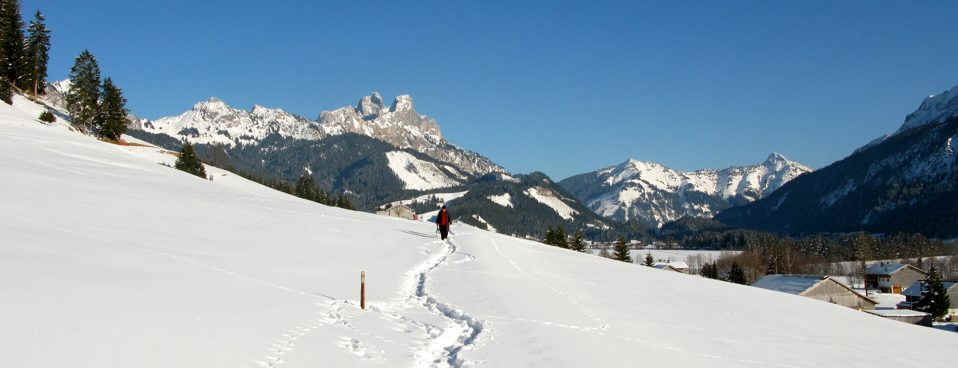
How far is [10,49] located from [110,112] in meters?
14.3

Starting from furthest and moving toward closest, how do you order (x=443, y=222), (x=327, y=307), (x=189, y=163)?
(x=189, y=163), (x=443, y=222), (x=327, y=307)

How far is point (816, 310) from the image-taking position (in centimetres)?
2502

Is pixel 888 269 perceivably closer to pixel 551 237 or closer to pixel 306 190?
pixel 551 237

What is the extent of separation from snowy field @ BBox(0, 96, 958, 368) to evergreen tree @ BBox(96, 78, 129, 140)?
62446mm

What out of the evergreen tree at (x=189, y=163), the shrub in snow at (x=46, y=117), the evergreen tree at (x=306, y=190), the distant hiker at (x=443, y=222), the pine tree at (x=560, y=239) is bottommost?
the pine tree at (x=560, y=239)

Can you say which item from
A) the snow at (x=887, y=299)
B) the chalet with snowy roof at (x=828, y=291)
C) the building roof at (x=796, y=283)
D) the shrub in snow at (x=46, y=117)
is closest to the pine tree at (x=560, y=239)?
the building roof at (x=796, y=283)

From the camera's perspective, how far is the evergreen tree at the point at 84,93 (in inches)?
3278

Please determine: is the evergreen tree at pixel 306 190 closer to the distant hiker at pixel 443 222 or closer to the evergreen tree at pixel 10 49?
the evergreen tree at pixel 10 49

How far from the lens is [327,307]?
1562 centimetres

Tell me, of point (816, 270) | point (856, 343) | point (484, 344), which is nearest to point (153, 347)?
point (484, 344)

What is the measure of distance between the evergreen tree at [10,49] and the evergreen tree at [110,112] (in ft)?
35.2

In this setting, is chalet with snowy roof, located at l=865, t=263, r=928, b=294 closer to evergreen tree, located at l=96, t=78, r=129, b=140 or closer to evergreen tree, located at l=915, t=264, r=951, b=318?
evergreen tree, located at l=915, t=264, r=951, b=318

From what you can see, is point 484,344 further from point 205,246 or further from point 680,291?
point 680,291

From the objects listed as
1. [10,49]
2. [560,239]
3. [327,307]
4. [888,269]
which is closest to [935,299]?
[560,239]
